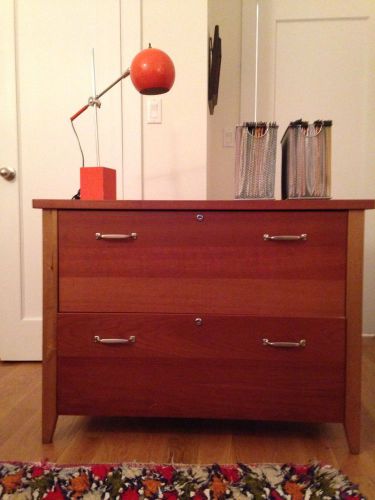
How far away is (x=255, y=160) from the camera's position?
105cm

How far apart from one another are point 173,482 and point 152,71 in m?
1.04

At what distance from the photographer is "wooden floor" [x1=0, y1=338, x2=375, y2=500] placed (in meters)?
0.97

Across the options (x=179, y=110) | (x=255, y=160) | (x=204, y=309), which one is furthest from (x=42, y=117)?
(x=204, y=309)

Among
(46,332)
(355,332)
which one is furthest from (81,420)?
(355,332)

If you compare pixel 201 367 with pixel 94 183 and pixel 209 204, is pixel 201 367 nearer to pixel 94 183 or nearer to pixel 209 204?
pixel 209 204

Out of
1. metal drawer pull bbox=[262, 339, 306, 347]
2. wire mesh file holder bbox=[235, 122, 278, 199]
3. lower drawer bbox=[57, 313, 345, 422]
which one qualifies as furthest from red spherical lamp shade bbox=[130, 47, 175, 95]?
metal drawer pull bbox=[262, 339, 306, 347]

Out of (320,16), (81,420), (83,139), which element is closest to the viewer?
(81,420)

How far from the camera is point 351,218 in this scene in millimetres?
934

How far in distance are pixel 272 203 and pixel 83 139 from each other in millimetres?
1027

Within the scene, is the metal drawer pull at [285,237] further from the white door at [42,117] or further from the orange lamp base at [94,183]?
the white door at [42,117]

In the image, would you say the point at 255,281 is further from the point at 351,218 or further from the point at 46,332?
the point at 46,332

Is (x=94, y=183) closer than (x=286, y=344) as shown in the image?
No

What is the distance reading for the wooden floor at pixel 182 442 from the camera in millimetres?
970

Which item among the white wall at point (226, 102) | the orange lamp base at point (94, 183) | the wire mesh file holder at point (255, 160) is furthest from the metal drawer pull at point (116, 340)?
the white wall at point (226, 102)
